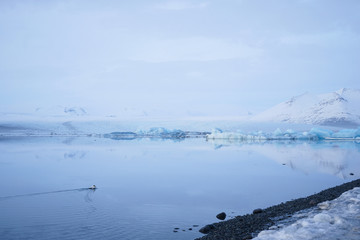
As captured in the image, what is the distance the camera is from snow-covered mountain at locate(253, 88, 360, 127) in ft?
181

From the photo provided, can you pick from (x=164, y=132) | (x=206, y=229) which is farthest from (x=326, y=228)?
(x=164, y=132)

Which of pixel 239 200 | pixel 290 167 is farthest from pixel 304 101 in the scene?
pixel 239 200

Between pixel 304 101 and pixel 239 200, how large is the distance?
215ft

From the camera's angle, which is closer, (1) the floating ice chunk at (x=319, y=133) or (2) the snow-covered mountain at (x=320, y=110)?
(1) the floating ice chunk at (x=319, y=133)

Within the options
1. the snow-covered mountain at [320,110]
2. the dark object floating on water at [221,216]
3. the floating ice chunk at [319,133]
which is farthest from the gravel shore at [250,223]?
the snow-covered mountain at [320,110]

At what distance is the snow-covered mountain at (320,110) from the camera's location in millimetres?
55156

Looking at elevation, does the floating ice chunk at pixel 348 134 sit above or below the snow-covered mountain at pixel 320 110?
below

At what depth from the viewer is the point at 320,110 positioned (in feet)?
195

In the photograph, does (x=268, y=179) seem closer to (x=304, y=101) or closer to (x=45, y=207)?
(x=45, y=207)

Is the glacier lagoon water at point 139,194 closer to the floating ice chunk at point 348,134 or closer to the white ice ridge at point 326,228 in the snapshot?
the white ice ridge at point 326,228

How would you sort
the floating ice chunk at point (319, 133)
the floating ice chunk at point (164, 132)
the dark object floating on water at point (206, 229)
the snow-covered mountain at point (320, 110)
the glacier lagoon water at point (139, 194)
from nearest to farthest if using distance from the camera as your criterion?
the dark object floating on water at point (206, 229) < the glacier lagoon water at point (139, 194) < the floating ice chunk at point (319, 133) < the floating ice chunk at point (164, 132) < the snow-covered mountain at point (320, 110)

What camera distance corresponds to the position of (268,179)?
379 inches

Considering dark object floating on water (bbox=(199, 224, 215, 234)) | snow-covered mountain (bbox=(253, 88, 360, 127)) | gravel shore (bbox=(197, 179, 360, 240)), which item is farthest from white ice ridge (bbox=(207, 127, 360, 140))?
dark object floating on water (bbox=(199, 224, 215, 234))

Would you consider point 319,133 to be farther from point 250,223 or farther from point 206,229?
point 206,229
